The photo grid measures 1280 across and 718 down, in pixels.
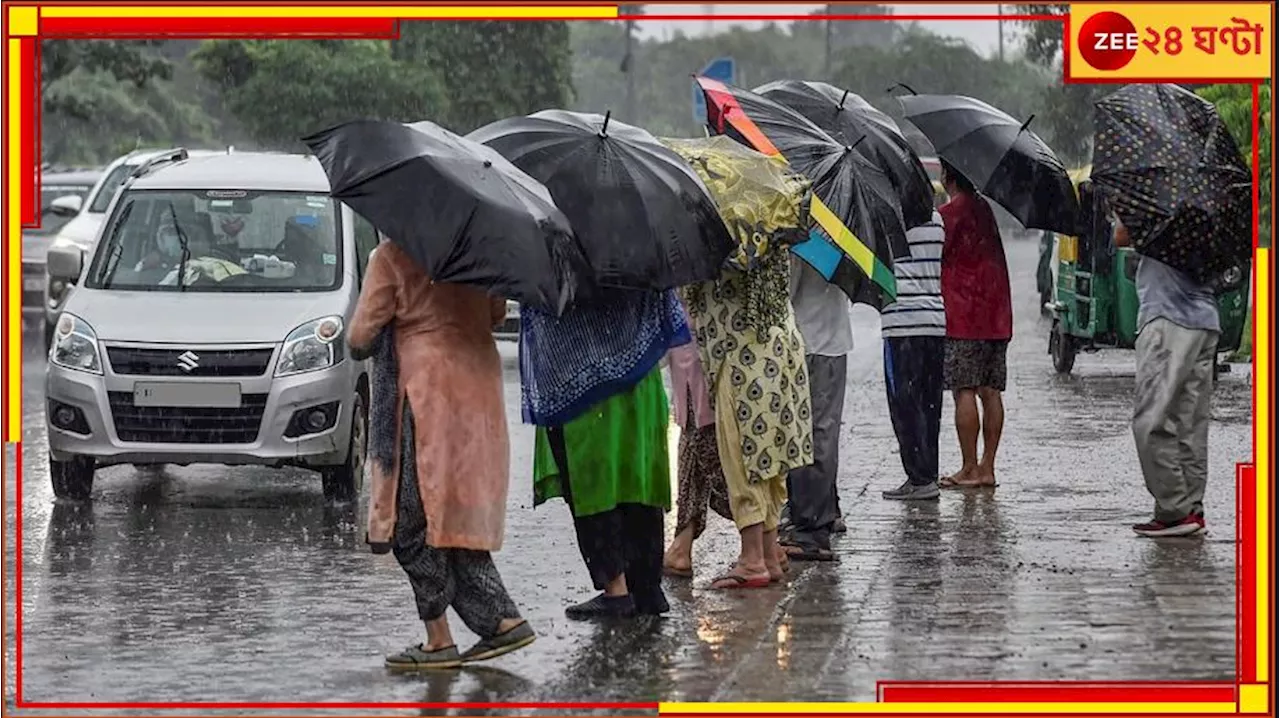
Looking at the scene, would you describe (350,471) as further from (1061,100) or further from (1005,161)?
(1061,100)

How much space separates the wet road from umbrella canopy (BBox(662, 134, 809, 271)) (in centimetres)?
135

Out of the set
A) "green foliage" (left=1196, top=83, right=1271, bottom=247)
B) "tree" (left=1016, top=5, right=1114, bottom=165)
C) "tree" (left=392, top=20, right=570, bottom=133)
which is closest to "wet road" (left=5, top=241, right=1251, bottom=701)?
"green foliage" (left=1196, top=83, right=1271, bottom=247)

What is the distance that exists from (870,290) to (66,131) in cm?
6132

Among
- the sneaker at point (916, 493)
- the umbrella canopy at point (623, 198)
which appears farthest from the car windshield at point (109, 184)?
the umbrella canopy at point (623, 198)

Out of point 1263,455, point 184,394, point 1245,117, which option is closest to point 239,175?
point 184,394

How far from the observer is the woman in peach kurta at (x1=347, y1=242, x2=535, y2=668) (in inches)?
330

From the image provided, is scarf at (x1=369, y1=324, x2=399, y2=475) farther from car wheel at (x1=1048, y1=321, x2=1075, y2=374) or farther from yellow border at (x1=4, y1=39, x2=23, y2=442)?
car wheel at (x1=1048, y1=321, x2=1075, y2=374)

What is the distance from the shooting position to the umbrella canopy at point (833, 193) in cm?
1055

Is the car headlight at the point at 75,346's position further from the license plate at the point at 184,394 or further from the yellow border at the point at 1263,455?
the yellow border at the point at 1263,455

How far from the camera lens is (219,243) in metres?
14.0

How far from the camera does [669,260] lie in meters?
8.91

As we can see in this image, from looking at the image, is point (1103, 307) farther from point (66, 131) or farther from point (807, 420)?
point (66, 131)

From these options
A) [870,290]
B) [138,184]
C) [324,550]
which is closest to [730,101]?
[870,290]

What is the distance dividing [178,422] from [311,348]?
2.49 ft
